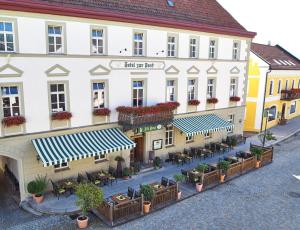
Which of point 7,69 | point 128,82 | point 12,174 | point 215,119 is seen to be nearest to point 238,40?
point 215,119

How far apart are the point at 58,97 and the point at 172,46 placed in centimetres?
898

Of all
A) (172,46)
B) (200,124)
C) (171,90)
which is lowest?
(200,124)

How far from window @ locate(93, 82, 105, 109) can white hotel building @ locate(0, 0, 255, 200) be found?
2.4 inches

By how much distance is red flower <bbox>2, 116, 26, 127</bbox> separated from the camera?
552 inches

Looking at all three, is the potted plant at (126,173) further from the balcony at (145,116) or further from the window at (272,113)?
the window at (272,113)

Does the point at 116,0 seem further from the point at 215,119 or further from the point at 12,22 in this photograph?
the point at 215,119

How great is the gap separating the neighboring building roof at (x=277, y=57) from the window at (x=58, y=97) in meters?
21.1

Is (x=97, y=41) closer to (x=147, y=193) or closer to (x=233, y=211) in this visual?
(x=147, y=193)

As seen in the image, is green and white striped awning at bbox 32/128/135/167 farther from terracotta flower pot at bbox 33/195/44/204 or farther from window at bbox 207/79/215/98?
window at bbox 207/79/215/98

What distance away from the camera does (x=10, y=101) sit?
1438 centimetres

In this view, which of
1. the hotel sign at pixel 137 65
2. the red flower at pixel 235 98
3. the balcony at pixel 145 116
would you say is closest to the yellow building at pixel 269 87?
the red flower at pixel 235 98

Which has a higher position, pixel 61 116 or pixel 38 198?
pixel 61 116

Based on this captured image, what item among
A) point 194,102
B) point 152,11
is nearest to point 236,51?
point 194,102

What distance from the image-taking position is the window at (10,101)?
1419cm
